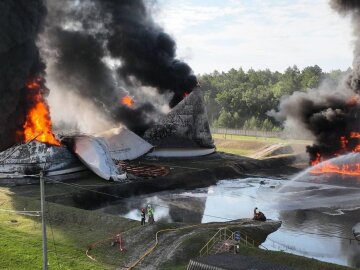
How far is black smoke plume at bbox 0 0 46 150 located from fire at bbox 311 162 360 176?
48.2 m

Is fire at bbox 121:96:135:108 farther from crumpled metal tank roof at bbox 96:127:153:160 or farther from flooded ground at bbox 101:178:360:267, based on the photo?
flooded ground at bbox 101:178:360:267

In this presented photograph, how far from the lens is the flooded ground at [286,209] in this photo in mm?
42500

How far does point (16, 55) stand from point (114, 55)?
3973 centimetres

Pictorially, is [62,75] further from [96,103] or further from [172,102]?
[172,102]

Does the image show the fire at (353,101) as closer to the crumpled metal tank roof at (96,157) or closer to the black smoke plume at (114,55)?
the black smoke plume at (114,55)

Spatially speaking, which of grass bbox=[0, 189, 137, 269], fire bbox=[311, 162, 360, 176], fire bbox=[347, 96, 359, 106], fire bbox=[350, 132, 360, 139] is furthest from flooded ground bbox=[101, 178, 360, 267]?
fire bbox=[347, 96, 359, 106]

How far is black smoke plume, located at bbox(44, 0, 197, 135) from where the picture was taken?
95.0 metres

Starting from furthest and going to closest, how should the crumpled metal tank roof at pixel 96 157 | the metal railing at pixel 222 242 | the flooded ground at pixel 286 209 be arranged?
the crumpled metal tank roof at pixel 96 157
the flooded ground at pixel 286 209
the metal railing at pixel 222 242

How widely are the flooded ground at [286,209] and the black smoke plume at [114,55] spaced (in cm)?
3560

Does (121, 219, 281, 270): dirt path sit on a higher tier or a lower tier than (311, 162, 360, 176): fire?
lower

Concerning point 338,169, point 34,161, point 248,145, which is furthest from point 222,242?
point 248,145

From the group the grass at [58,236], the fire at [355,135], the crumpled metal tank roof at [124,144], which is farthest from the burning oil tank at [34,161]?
the fire at [355,135]

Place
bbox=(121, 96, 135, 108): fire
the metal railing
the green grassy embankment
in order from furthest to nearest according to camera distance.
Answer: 1. the green grassy embankment
2. bbox=(121, 96, 135, 108): fire
3. the metal railing

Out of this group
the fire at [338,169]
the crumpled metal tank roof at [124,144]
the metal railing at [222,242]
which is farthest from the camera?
the crumpled metal tank roof at [124,144]
